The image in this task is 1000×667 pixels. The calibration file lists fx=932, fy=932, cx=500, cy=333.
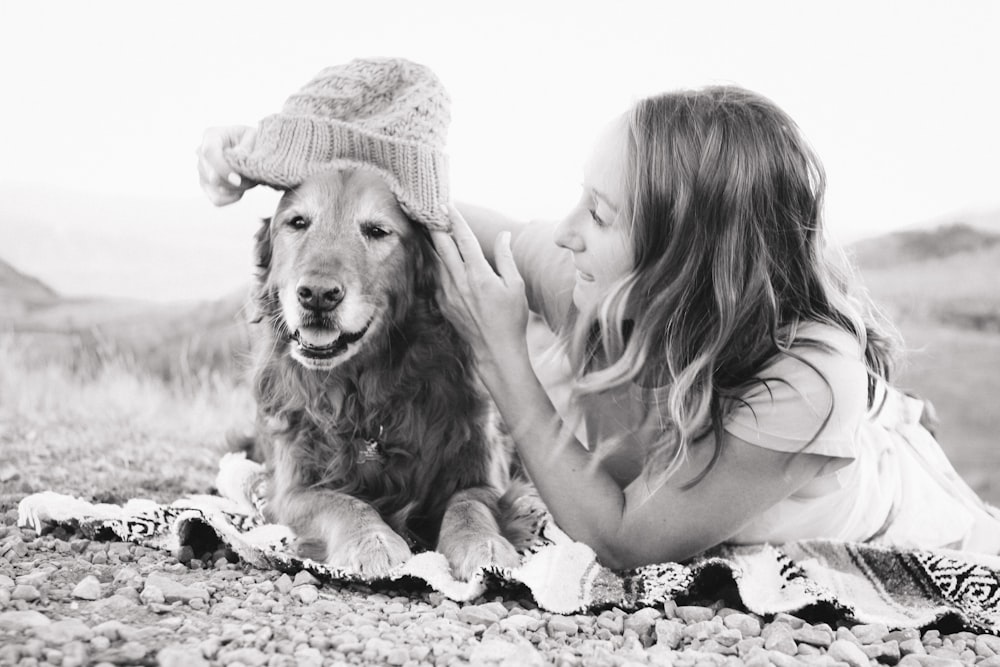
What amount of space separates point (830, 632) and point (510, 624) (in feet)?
2.08

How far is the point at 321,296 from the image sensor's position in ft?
7.30

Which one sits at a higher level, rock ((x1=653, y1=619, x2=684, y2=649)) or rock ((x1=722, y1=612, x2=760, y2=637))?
rock ((x1=653, y1=619, x2=684, y2=649))

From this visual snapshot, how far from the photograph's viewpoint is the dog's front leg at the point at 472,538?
6.89 feet

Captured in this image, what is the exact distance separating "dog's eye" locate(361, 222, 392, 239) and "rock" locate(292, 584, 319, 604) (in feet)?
2.96

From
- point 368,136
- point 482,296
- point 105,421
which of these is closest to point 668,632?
point 482,296

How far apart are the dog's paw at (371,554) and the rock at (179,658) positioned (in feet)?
1.95

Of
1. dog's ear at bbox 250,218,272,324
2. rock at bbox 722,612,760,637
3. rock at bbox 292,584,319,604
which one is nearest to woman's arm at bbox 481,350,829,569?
rock at bbox 722,612,760,637

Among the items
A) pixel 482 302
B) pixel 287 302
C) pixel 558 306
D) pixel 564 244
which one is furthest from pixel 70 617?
pixel 558 306

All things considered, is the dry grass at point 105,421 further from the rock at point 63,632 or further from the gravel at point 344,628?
the rock at point 63,632

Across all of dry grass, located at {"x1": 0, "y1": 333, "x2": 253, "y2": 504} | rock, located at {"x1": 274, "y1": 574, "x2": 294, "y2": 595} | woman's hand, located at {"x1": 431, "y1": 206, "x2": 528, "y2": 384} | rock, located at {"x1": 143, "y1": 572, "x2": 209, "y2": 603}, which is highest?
woman's hand, located at {"x1": 431, "y1": 206, "x2": 528, "y2": 384}

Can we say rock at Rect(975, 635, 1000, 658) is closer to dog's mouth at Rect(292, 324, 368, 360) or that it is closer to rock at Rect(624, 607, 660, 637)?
rock at Rect(624, 607, 660, 637)

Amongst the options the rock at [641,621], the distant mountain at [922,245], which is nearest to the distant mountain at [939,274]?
the distant mountain at [922,245]

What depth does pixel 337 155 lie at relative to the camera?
93.0 inches

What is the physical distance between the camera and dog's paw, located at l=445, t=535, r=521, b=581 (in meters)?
2.08
